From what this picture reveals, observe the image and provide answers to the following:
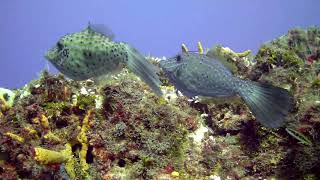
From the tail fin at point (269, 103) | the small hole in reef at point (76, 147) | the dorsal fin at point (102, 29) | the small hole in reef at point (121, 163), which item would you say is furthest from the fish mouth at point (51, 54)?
the tail fin at point (269, 103)

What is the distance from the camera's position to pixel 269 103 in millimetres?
4309

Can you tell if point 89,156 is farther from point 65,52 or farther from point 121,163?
point 65,52

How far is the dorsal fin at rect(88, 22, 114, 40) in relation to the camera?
16.2ft

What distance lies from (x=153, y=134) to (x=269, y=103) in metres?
1.80

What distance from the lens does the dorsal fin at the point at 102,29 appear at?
4934 millimetres

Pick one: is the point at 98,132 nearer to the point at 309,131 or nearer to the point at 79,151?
the point at 79,151

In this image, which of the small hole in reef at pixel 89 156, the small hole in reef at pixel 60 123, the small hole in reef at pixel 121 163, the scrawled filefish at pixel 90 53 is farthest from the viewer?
the small hole in reef at pixel 60 123

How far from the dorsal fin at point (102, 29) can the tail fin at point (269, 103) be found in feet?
6.63

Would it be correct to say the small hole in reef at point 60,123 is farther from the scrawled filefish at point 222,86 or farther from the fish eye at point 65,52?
the scrawled filefish at point 222,86

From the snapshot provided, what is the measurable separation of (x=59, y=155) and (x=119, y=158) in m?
Answer: 0.89

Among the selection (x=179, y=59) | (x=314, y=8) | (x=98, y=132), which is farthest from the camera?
(x=314, y=8)

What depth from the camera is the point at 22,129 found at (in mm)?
5824

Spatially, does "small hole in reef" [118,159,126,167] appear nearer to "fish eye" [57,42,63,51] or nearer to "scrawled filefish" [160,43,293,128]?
"scrawled filefish" [160,43,293,128]

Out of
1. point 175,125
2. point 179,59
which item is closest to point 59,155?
point 175,125
